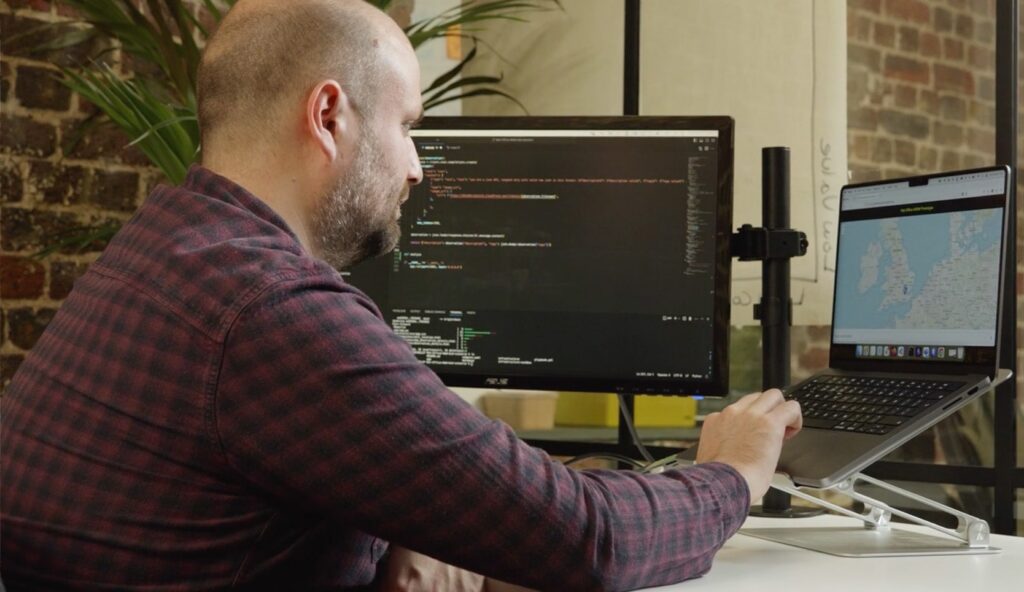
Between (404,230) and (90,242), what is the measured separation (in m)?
1.29

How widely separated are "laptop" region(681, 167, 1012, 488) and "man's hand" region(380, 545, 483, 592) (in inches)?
16.6

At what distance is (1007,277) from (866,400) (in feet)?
2.71

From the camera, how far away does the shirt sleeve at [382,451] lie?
1042 mm

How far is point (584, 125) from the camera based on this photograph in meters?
1.93

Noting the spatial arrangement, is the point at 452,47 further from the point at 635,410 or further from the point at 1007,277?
the point at 1007,277

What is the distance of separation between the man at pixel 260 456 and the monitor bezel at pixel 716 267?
0.60 m

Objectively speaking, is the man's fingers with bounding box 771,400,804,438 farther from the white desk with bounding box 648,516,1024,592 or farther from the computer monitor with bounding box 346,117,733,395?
the computer monitor with bounding box 346,117,733,395

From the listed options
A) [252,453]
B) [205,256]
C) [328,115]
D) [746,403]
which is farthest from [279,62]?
[746,403]

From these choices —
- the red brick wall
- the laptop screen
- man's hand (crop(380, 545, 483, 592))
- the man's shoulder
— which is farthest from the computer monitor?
the red brick wall

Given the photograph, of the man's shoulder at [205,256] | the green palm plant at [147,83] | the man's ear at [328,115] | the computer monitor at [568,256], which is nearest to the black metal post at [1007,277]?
the computer monitor at [568,256]

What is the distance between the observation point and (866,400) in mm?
1593

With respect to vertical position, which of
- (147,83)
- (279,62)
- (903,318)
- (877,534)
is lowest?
(877,534)

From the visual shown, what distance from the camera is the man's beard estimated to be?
4.37 ft

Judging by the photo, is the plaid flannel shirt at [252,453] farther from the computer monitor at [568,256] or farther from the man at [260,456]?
the computer monitor at [568,256]
